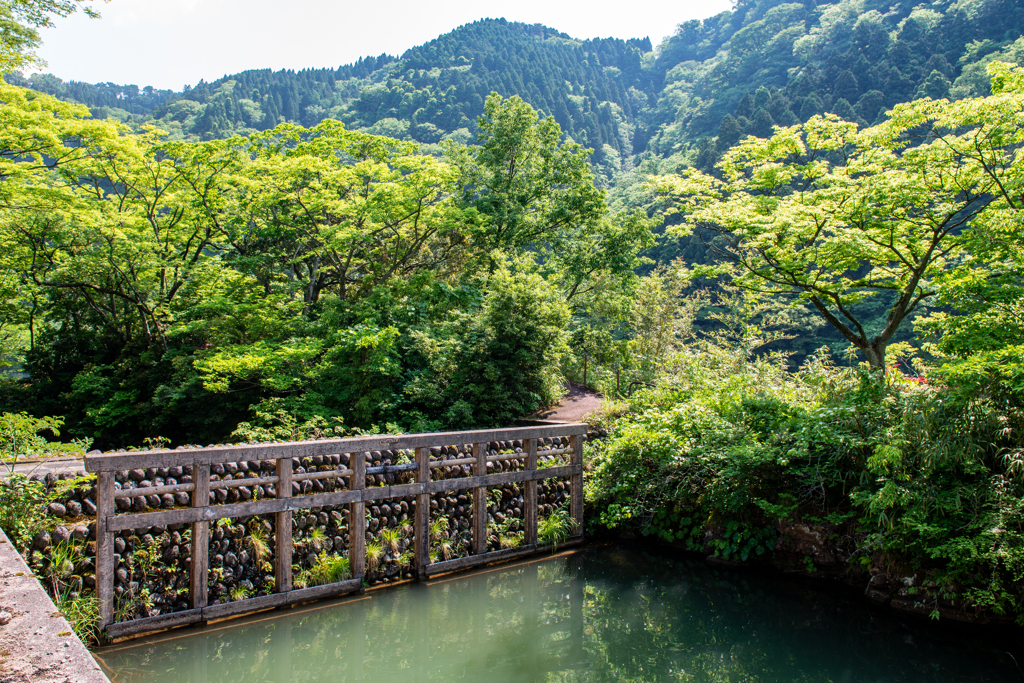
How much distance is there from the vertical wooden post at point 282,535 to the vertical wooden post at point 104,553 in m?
1.35

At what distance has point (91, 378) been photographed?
14367 mm

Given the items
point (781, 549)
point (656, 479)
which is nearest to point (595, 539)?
point (656, 479)

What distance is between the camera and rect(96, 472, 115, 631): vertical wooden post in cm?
511

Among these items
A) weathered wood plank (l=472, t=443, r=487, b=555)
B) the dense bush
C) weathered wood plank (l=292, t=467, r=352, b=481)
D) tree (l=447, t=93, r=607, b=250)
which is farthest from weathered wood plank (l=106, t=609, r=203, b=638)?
tree (l=447, t=93, r=607, b=250)

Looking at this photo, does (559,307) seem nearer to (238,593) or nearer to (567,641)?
(567,641)

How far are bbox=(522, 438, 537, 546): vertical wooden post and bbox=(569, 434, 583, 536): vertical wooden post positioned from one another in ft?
2.54

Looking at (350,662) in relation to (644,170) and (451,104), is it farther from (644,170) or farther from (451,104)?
(451,104)

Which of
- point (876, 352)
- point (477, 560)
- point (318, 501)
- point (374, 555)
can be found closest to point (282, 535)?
point (318, 501)

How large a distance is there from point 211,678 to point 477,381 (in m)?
7.03

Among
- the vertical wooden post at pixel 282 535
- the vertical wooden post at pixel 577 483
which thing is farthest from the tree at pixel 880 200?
the vertical wooden post at pixel 282 535

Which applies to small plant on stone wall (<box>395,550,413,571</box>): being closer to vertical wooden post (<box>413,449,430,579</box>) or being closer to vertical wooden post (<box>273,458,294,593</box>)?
vertical wooden post (<box>413,449,430,579</box>)

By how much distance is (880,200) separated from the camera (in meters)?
8.12

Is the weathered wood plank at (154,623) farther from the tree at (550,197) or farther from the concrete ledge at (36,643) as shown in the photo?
the tree at (550,197)

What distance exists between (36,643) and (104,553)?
3.19 m
